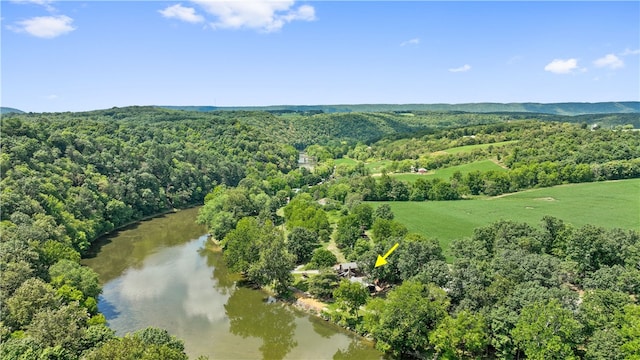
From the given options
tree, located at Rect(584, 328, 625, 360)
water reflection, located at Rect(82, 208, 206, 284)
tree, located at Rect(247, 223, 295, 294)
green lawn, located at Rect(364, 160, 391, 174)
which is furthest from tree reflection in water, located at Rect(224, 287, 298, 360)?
green lawn, located at Rect(364, 160, 391, 174)

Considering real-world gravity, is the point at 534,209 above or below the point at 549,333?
below

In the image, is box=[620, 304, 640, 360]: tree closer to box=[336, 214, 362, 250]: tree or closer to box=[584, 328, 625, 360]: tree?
box=[584, 328, 625, 360]: tree

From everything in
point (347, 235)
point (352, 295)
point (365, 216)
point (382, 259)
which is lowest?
point (347, 235)

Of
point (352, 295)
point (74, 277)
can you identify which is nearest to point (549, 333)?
point (352, 295)

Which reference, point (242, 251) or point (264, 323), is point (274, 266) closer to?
point (264, 323)

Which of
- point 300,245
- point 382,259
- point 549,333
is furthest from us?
point 300,245

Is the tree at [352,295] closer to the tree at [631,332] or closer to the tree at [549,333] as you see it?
the tree at [549,333]

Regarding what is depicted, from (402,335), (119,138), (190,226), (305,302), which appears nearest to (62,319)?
(305,302)
